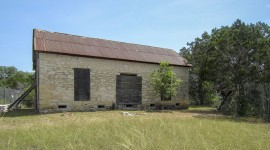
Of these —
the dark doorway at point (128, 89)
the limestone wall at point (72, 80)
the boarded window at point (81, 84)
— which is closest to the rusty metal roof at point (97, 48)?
the limestone wall at point (72, 80)

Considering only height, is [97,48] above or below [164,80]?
above

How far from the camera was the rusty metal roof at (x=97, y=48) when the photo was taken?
14.4 m

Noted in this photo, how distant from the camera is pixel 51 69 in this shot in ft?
45.4

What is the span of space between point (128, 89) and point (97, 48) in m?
3.87

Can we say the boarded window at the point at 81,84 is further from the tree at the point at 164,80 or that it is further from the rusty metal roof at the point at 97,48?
the tree at the point at 164,80

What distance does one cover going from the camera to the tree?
1678cm

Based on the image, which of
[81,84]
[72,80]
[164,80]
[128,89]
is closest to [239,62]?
[164,80]

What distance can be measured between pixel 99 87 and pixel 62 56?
10.7 ft

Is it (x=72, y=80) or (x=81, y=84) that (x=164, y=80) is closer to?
(x=81, y=84)

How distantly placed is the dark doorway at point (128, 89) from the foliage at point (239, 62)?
5261 millimetres

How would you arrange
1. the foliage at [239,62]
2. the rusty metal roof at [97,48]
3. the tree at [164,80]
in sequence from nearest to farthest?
the foliage at [239,62], the rusty metal roof at [97,48], the tree at [164,80]

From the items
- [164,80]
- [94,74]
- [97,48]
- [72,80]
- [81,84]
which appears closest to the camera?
[72,80]

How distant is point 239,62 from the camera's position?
14656 millimetres

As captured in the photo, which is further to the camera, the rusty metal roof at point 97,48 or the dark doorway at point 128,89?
the dark doorway at point 128,89
